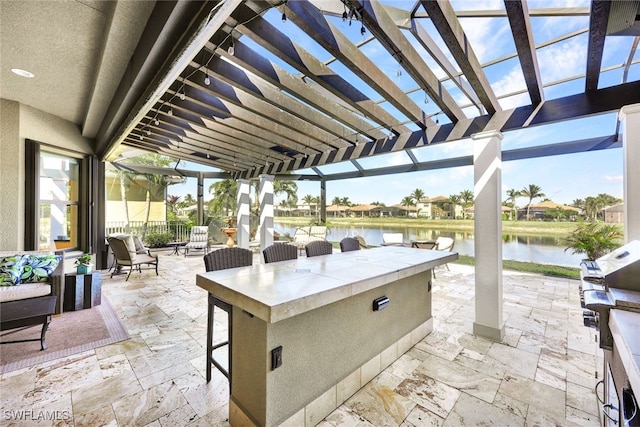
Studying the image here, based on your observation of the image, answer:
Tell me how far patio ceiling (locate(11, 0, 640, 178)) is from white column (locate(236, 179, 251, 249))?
3345 mm

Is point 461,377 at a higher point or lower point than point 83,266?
lower

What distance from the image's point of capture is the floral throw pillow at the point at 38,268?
10.1 ft

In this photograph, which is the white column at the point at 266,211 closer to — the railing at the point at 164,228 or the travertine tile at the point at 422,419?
the railing at the point at 164,228

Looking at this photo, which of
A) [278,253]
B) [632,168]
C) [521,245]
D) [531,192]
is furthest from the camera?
[521,245]

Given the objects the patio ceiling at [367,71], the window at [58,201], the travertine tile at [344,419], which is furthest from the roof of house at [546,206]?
the window at [58,201]

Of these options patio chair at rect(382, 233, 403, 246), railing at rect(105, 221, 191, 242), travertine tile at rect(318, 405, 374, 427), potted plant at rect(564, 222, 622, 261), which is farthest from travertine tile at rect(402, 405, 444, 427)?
railing at rect(105, 221, 191, 242)

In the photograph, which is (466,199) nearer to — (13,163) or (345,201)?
(345,201)

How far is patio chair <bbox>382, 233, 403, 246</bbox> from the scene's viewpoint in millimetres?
6838

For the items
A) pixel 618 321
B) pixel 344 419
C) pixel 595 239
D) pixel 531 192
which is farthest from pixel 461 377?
pixel 531 192

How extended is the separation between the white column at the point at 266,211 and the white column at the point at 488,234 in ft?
17.7

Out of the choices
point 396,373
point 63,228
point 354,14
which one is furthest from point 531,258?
point 63,228

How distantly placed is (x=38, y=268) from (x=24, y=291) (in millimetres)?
428

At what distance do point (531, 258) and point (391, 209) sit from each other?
3.80 metres

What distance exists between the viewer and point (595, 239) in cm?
473
